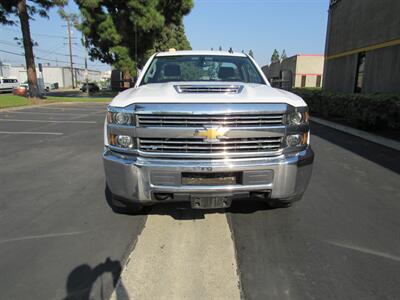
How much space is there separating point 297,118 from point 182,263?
1.71 m

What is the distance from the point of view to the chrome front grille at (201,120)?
10.1 feet

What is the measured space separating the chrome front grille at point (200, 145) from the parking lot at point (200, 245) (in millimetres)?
949

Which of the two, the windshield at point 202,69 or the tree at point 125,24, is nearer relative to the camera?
the windshield at point 202,69

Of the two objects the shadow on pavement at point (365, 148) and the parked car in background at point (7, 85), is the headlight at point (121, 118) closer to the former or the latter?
the shadow on pavement at point (365, 148)

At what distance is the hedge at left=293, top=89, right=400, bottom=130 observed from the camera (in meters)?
9.16

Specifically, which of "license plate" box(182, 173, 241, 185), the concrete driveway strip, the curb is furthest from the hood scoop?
the curb

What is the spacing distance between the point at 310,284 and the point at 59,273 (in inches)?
80.8

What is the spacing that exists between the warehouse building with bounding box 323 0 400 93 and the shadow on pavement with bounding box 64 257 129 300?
1327 centimetres

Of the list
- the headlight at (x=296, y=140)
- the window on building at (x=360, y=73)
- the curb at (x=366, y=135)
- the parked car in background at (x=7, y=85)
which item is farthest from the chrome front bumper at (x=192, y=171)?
the parked car in background at (x=7, y=85)

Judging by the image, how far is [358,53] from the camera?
16.7 meters

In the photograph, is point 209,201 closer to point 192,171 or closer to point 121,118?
point 192,171

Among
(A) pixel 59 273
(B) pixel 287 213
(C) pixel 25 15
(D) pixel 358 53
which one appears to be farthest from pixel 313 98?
(C) pixel 25 15

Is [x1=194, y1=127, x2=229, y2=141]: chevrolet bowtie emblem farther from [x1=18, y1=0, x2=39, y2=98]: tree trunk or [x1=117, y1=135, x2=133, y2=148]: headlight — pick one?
[x1=18, y1=0, x2=39, y2=98]: tree trunk

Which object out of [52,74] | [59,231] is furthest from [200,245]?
[52,74]
